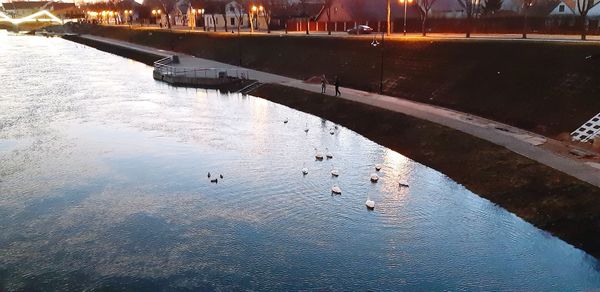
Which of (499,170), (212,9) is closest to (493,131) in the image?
(499,170)

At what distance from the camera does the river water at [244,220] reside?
15.9 meters

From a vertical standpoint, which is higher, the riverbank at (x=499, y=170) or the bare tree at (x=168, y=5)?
the bare tree at (x=168, y=5)

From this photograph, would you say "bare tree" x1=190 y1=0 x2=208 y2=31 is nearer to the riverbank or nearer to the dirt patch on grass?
the dirt patch on grass

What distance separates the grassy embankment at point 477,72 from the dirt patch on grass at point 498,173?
16.1ft

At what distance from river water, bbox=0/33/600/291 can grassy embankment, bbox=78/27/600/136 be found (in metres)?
8.34

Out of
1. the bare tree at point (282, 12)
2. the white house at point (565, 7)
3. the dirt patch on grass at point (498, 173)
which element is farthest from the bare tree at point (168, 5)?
the dirt patch on grass at point (498, 173)

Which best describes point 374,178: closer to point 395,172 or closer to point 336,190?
point 395,172

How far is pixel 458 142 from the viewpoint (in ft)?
85.9

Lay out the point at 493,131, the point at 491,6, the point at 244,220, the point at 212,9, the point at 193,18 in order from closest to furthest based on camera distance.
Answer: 1. the point at 244,220
2. the point at 493,131
3. the point at 491,6
4. the point at 212,9
5. the point at 193,18

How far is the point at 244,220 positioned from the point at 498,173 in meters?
12.2

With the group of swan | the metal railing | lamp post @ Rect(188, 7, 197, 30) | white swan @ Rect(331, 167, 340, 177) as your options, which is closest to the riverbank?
the group of swan

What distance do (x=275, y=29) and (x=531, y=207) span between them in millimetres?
74789

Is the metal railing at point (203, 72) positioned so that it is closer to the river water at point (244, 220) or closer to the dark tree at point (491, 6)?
the river water at point (244, 220)

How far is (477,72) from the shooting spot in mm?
35531
